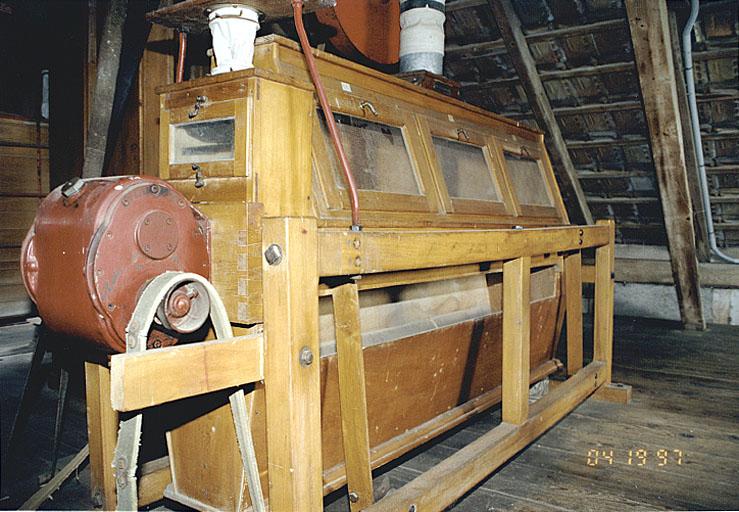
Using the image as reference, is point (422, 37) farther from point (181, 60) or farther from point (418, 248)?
point (418, 248)

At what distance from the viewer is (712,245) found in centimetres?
561

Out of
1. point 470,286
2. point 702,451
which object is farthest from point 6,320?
point 702,451

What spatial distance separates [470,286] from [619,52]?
104 inches

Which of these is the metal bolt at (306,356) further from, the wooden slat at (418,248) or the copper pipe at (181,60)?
the copper pipe at (181,60)

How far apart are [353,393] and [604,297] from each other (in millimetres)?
2177

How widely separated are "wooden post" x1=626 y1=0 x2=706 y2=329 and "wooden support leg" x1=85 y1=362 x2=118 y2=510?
11.0ft

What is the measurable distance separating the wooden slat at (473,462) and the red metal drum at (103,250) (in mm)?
812

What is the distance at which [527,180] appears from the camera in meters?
3.21

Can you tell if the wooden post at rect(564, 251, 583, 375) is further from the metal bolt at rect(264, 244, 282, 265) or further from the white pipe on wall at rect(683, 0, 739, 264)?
the metal bolt at rect(264, 244, 282, 265)

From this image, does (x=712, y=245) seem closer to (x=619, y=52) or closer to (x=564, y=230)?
(x=619, y=52)

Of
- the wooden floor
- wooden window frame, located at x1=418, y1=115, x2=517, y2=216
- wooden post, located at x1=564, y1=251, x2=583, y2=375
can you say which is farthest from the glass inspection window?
wooden post, located at x1=564, y1=251, x2=583, y2=375

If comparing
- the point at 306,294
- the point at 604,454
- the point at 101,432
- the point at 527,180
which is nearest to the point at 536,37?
the point at 527,180

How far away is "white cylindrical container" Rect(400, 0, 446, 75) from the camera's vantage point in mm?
2674
